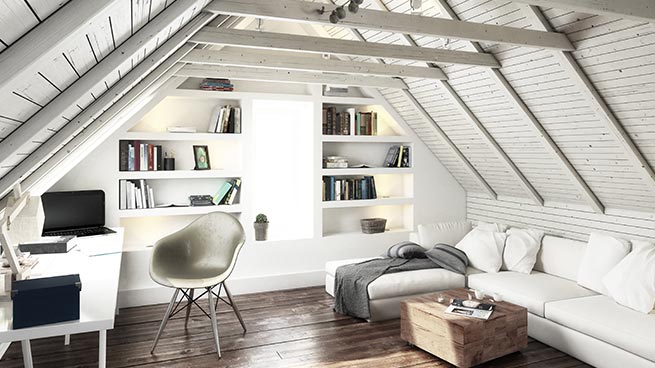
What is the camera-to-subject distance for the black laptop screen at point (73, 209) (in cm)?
400

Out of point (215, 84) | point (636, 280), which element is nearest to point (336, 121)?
point (215, 84)

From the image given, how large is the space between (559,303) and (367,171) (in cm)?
244

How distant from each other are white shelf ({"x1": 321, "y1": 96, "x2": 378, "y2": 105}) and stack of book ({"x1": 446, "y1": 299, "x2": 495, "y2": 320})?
252 centimetres

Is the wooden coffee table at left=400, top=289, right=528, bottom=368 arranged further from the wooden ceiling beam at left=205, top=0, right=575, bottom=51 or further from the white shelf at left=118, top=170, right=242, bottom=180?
the white shelf at left=118, top=170, right=242, bottom=180

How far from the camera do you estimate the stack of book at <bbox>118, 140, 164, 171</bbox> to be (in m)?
4.51

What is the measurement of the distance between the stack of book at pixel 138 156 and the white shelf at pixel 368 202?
173 centimetres

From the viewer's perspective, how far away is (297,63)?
384cm

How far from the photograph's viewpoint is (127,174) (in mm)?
4484

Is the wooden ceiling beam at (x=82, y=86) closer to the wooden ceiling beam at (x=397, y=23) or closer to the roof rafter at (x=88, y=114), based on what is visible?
the roof rafter at (x=88, y=114)

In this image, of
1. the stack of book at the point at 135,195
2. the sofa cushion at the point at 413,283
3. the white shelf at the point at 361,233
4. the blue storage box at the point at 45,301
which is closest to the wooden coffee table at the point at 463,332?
the sofa cushion at the point at 413,283

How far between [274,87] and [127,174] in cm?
167

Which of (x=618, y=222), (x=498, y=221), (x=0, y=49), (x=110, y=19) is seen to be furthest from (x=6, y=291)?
(x=498, y=221)

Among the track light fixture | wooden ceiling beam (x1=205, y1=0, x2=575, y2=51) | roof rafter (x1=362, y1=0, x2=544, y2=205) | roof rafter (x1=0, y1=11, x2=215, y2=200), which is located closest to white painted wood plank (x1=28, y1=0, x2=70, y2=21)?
roof rafter (x1=0, y1=11, x2=215, y2=200)

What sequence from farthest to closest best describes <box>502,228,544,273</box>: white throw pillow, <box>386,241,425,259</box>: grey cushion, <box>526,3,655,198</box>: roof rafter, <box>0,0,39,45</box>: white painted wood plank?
<box>386,241,425,259</box>: grey cushion → <box>502,228,544,273</box>: white throw pillow → <box>526,3,655,198</box>: roof rafter → <box>0,0,39,45</box>: white painted wood plank
